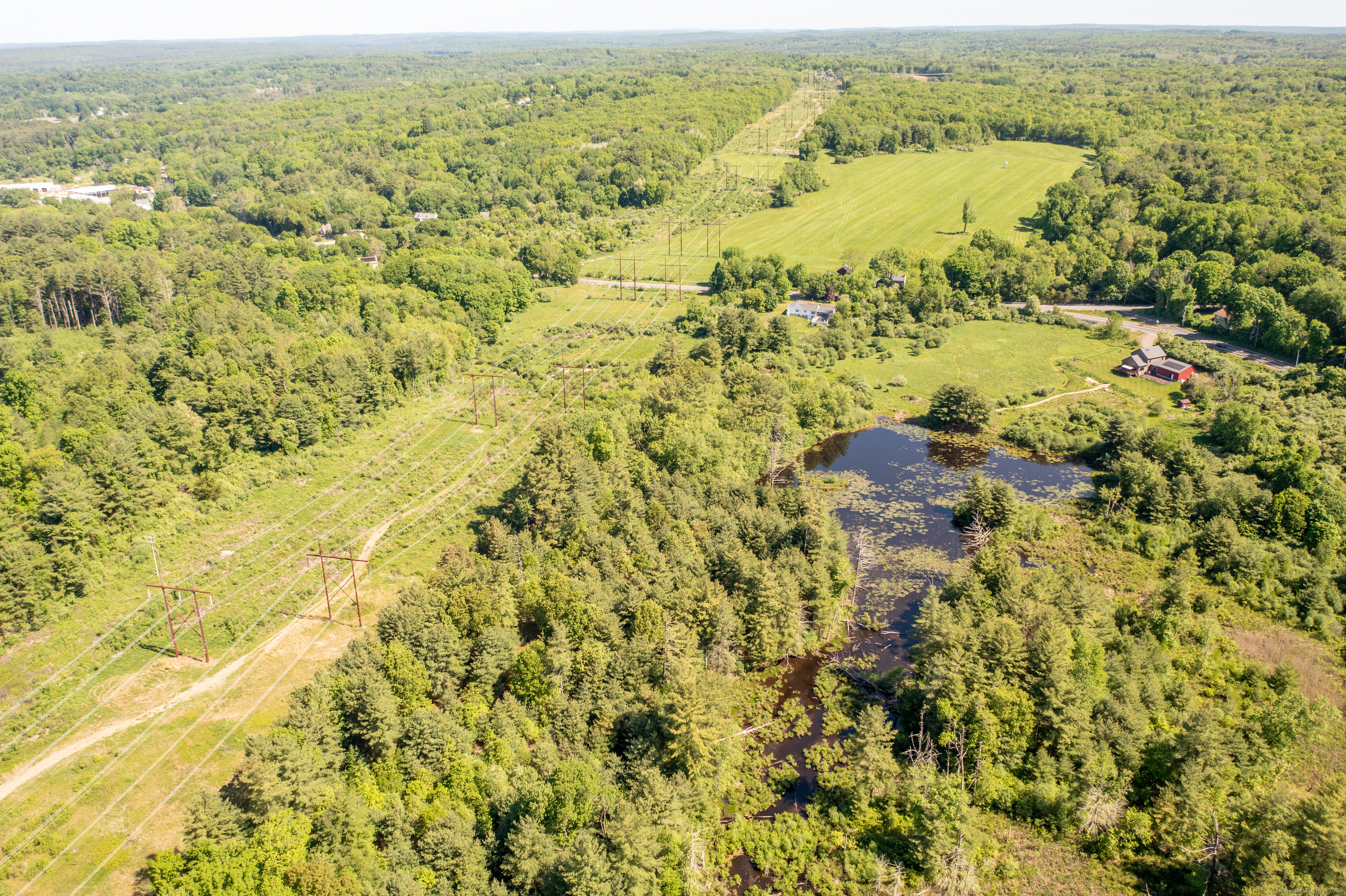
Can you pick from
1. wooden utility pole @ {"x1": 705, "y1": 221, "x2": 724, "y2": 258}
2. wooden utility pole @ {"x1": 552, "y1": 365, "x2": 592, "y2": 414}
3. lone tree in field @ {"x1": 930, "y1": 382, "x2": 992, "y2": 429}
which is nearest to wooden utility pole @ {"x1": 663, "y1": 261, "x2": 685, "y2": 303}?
wooden utility pole @ {"x1": 705, "y1": 221, "x2": 724, "y2": 258}

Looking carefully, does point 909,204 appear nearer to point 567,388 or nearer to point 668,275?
point 668,275

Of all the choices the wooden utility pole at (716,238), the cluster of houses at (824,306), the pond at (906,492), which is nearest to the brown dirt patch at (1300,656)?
the pond at (906,492)

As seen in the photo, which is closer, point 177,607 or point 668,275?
point 177,607

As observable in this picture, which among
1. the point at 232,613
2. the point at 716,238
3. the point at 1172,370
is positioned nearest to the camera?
the point at 232,613

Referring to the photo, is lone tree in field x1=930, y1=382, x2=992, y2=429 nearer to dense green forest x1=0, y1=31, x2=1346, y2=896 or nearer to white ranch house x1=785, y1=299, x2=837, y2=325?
dense green forest x1=0, y1=31, x2=1346, y2=896

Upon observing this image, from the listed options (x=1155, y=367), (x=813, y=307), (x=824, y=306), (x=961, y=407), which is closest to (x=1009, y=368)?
(x=1155, y=367)
